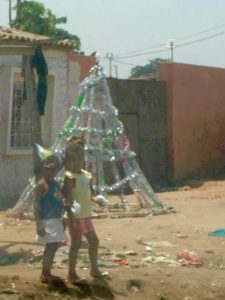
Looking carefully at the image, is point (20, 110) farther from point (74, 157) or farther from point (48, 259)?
point (48, 259)

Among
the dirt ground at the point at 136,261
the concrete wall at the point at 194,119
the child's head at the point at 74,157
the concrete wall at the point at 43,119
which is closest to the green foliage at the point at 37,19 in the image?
the concrete wall at the point at 194,119

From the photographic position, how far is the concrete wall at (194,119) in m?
19.6

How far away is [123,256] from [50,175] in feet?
7.16

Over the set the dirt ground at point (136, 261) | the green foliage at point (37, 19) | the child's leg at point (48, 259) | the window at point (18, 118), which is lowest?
the dirt ground at point (136, 261)

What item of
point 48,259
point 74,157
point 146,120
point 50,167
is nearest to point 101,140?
point 146,120

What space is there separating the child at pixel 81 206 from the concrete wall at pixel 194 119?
1087 cm

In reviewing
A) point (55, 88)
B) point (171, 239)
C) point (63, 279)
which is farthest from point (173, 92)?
point (63, 279)

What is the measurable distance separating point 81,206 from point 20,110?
25.0ft

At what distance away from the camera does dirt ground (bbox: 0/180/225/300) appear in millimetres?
8617

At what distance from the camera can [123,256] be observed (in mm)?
10281

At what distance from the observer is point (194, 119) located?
20.4m

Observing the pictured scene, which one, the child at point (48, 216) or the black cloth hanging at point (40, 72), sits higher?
the black cloth hanging at point (40, 72)

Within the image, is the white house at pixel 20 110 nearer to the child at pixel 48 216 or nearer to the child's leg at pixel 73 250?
the child's leg at pixel 73 250

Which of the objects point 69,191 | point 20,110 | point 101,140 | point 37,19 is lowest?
point 69,191
